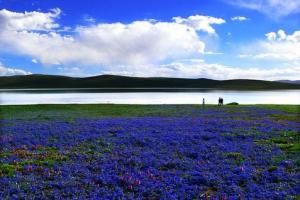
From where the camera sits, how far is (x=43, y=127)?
1331 inches

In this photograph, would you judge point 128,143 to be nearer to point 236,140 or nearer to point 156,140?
point 156,140

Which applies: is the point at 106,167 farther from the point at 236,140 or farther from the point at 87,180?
the point at 236,140

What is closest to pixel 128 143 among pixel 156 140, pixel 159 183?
pixel 156 140

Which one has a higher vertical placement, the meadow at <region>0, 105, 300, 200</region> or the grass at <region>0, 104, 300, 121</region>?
the grass at <region>0, 104, 300, 121</region>

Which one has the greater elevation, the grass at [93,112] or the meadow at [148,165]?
the grass at [93,112]

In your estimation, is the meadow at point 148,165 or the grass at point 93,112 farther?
the grass at point 93,112

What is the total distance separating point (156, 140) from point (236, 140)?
613 centimetres

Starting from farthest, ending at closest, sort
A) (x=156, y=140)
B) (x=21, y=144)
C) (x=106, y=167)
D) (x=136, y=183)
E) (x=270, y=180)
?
(x=156, y=140)
(x=21, y=144)
(x=106, y=167)
(x=270, y=180)
(x=136, y=183)

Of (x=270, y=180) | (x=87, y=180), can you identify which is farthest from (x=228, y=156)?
(x=87, y=180)

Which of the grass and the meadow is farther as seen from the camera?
the grass

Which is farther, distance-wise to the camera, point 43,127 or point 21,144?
point 43,127

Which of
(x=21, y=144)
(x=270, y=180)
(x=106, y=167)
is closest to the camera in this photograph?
(x=270, y=180)

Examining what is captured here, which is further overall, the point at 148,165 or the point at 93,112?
the point at 93,112

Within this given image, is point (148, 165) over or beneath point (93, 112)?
beneath
